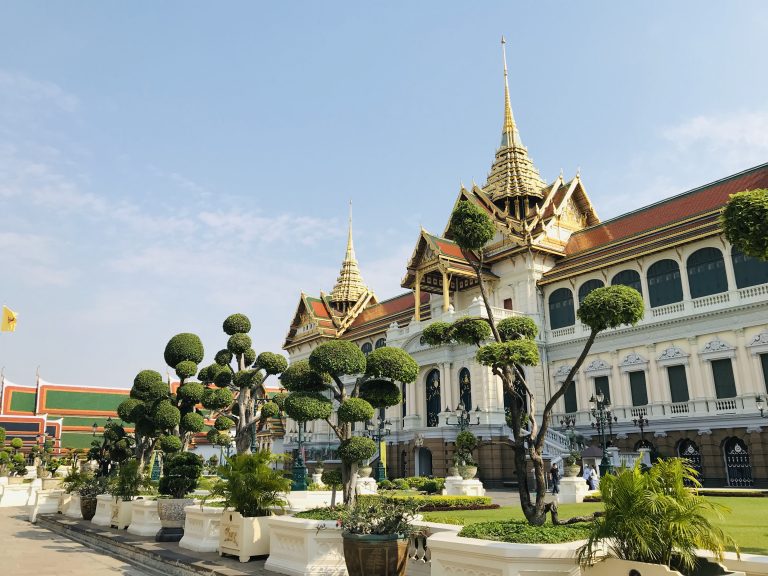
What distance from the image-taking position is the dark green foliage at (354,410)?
12016mm

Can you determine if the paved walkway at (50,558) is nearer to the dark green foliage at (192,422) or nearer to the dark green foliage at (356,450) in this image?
the dark green foliage at (356,450)

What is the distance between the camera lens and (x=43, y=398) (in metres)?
70.6

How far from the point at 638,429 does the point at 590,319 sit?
67.9ft

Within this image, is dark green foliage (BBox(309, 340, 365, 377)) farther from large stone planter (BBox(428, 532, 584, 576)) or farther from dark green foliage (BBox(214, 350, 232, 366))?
dark green foliage (BBox(214, 350, 232, 366))

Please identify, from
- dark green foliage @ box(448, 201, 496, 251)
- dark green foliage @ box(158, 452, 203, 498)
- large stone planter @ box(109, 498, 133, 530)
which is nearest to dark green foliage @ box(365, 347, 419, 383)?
dark green foliage @ box(448, 201, 496, 251)

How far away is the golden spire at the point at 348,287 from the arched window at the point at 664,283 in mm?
30474

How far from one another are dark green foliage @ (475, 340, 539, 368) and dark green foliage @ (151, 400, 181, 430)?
13863 millimetres

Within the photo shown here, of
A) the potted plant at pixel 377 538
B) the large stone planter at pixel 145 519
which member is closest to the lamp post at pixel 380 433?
the large stone planter at pixel 145 519

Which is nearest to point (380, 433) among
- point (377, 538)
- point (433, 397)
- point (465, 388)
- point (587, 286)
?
point (465, 388)

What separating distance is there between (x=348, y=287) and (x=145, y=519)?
4130cm

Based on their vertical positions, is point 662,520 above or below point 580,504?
above

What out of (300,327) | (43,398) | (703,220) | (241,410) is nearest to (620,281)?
(703,220)

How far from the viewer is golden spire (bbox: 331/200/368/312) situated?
55750mm

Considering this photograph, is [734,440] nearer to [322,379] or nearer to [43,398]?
[322,379]
